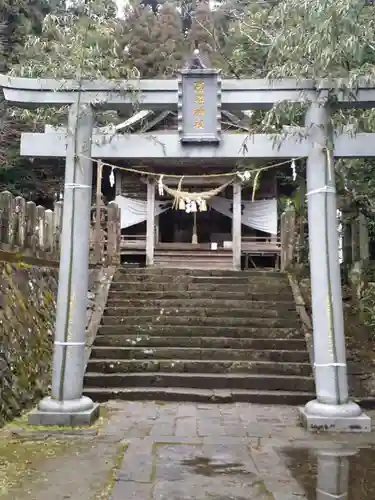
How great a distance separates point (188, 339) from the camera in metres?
9.23

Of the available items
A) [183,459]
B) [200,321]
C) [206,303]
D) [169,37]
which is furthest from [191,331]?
[169,37]

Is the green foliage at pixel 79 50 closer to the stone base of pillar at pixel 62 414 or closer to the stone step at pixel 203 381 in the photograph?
the stone base of pillar at pixel 62 414

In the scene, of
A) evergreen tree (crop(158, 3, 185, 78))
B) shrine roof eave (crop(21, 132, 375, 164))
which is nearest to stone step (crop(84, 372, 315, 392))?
shrine roof eave (crop(21, 132, 375, 164))

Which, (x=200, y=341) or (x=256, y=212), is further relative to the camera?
(x=256, y=212)

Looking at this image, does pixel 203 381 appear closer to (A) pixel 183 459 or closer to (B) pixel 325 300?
(B) pixel 325 300

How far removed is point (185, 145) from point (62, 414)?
347cm

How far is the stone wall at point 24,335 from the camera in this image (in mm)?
6488

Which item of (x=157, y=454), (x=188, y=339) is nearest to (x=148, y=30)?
(x=188, y=339)

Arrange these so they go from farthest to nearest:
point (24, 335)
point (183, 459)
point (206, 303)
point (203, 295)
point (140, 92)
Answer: point (203, 295)
point (206, 303)
point (24, 335)
point (140, 92)
point (183, 459)

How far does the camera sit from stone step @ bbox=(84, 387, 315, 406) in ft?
25.2

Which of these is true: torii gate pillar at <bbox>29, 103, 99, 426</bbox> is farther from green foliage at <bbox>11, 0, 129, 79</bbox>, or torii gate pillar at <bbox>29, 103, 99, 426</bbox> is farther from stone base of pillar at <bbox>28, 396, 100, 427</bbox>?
green foliage at <bbox>11, 0, 129, 79</bbox>

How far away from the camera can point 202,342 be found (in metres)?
9.21

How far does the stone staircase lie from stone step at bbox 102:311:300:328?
0.02 m

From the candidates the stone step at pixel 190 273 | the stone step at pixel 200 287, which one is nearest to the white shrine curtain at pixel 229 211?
the stone step at pixel 190 273
